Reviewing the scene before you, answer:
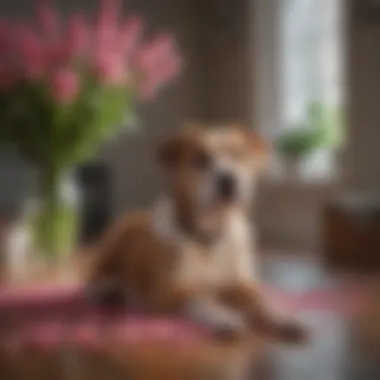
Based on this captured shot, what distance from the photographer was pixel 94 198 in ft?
12.5

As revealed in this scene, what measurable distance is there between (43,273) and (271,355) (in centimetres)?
94

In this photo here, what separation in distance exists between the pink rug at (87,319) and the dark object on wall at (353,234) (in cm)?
52

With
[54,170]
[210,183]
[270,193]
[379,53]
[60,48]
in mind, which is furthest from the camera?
[270,193]

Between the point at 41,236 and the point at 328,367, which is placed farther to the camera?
the point at 41,236

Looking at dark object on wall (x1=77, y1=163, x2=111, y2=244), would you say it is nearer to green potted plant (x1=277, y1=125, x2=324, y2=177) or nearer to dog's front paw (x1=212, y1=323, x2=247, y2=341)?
green potted plant (x1=277, y1=125, x2=324, y2=177)

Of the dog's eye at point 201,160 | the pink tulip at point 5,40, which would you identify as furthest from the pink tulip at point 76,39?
the dog's eye at point 201,160

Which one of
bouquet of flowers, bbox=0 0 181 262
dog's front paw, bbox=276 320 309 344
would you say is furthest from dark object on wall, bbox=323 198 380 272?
dog's front paw, bbox=276 320 309 344

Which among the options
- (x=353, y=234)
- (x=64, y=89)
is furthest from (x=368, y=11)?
(x=64, y=89)

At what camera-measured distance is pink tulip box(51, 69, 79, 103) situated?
227 centimetres

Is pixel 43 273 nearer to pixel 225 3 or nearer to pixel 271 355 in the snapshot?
pixel 271 355

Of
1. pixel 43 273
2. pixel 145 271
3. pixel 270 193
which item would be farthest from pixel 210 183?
pixel 270 193

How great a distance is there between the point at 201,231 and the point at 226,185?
117mm

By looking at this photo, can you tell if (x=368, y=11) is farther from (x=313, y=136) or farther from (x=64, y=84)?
(x=64, y=84)

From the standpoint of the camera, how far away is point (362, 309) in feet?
6.80
